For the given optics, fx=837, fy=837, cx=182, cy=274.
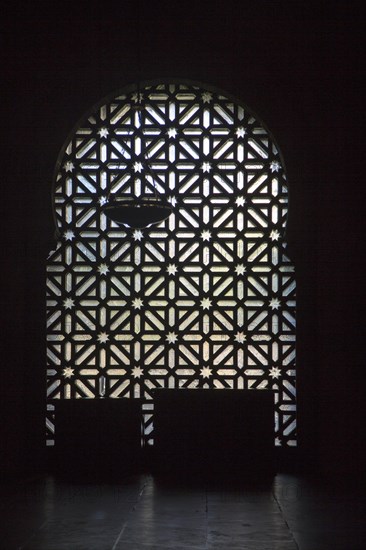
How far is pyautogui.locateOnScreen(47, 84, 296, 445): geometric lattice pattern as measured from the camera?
25.8 feet

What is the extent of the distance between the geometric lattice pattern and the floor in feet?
3.33

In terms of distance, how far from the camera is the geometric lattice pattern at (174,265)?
7.86 meters

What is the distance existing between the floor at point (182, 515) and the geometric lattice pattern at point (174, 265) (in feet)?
3.33

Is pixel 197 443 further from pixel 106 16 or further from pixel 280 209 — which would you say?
pixel 106 16

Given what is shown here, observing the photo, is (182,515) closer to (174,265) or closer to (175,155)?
(174,265)

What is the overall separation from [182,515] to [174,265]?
9.09 ft

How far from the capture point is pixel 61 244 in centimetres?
802

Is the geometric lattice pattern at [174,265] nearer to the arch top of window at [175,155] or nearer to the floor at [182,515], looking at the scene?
the arch top of window at [175,155]

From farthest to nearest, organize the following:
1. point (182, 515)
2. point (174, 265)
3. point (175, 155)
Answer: point (175, 155)
point (174, 265)
point (182, 515)

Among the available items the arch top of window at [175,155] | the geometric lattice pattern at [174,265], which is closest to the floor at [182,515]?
the geometric lattice pattern at [174,265]

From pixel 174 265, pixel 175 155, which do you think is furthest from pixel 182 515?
pixel 175 155

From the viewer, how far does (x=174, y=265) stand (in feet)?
26.1

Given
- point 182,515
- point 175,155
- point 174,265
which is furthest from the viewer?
point 175,155

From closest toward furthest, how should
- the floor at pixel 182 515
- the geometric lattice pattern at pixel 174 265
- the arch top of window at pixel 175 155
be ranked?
the floor at pixel 182 515
the geometric lattice pattern at pixel 174 265
the arch top of window at pixel 175 155
